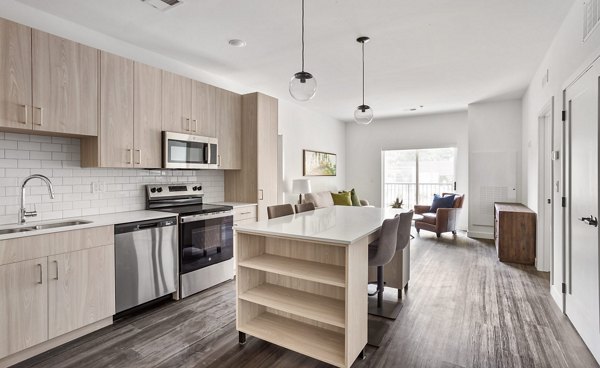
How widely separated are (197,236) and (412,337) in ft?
7.65

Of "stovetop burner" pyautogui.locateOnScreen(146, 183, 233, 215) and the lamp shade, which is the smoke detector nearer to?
A: "stovetop burner" pyautogui.locateOnScreen(146, 183, 233, 215)

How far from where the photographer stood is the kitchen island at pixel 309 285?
6.61 ft

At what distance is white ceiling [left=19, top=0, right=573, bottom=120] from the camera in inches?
105

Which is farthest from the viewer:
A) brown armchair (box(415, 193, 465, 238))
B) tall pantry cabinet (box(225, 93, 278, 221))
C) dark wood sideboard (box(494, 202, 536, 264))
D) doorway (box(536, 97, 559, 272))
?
brown armchair (box(415, 193, 465, 238))

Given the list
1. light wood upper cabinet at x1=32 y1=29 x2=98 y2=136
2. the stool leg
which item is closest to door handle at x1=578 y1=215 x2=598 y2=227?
the stool leg

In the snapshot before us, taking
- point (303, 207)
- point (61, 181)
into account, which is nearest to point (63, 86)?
point (61, 181)

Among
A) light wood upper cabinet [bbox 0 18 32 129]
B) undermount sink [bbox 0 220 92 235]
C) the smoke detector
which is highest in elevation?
the smoke detector

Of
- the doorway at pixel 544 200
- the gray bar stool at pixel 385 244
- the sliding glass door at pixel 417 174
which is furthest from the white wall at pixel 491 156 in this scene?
the gray bar stool at pixel 385 244

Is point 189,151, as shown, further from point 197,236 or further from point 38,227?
point 38,227

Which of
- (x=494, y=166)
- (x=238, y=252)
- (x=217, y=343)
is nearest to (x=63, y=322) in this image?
(x=217, y=343)

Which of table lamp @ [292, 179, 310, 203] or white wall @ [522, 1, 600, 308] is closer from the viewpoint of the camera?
white wall @ [522, 1, 600, 308]

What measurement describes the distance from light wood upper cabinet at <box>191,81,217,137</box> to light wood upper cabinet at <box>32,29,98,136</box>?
1098 millimetres

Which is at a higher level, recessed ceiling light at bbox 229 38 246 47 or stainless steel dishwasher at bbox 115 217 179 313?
recessed ceiling light at bbox 229 38 246 47

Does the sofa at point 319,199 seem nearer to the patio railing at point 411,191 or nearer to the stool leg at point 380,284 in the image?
the patio railing at point 411,191
